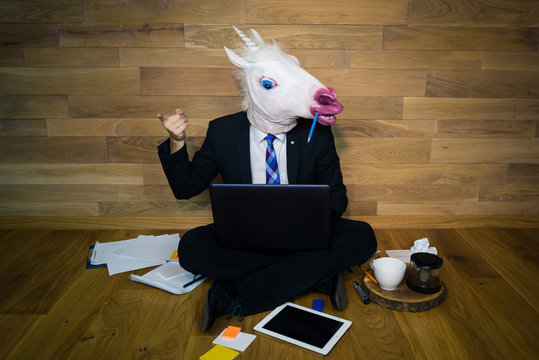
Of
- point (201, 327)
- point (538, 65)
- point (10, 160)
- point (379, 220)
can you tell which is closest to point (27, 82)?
point (10, 160)

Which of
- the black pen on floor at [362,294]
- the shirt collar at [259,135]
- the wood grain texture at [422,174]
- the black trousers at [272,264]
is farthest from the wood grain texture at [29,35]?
the black pen on floor at [362,294]

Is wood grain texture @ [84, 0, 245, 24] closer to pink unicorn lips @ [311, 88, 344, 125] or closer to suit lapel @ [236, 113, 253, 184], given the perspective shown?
suit lapel @ [236, 113, 253, 184]

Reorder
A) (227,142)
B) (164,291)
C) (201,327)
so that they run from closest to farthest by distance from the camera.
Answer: (201,327) → (164,291) → (227,142)

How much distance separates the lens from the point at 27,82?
2352mm

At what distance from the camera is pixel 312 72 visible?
7.61 feet

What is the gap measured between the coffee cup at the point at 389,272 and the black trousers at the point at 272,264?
0.45ft

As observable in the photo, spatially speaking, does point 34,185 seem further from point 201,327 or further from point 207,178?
point 201,327

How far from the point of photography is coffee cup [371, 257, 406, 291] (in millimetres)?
1659

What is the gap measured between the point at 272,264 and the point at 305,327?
31 centimetres

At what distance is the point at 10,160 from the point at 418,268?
2.19m

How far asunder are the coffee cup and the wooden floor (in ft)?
0.33

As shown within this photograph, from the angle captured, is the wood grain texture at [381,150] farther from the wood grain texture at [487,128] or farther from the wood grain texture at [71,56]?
the wood grain texture at [71,56]

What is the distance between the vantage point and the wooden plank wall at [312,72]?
2.27m

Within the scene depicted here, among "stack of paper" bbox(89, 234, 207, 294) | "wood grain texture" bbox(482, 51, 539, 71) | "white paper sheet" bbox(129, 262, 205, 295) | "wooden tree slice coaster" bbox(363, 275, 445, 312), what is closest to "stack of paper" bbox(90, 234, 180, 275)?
"stack of paper" bbox(89, 234, 207, 294)
